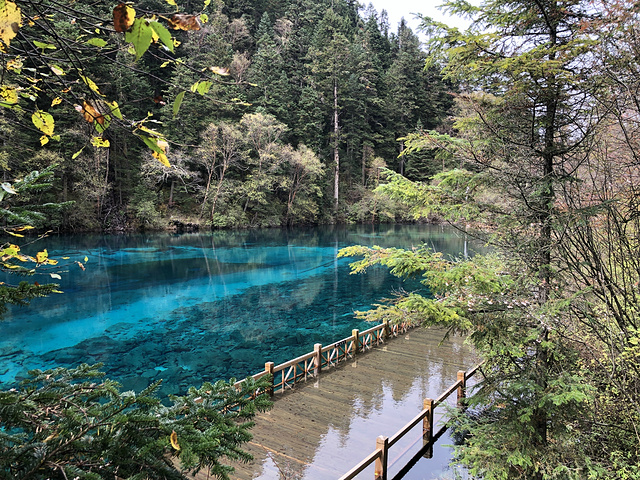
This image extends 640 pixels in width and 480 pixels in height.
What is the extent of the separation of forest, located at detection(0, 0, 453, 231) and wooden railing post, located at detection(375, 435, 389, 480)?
16.2 meters

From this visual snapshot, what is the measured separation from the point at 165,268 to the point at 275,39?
36749 mm

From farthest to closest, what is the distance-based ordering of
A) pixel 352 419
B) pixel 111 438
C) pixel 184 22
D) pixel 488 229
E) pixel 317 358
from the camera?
pixel 317 358
pixel 352 419
pixel 488 229
pixel 111 438
pixel 184 22

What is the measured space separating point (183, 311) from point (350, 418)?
9845 millimetres

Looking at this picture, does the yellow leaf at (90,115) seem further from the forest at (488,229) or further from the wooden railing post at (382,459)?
the wooden railing post at (382,459)

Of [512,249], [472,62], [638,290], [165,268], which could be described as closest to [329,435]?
[512,249]

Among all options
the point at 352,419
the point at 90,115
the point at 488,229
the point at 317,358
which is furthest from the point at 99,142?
the point at 317,358

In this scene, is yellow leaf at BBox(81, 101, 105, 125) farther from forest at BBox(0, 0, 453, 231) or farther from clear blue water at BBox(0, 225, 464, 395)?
forest at BBox(0, 0, 453, 231)

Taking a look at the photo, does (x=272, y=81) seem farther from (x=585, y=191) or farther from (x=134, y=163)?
(x=585, y=191)

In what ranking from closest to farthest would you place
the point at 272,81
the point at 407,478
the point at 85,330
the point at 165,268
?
the point at 407,478, the point at 85,330, the point at 165,268, the point at 272,81

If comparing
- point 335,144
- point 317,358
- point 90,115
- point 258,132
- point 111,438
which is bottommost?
point 317,358

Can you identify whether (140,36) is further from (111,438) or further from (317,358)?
(317,358)

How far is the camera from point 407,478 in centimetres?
591

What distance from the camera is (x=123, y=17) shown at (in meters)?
0.88

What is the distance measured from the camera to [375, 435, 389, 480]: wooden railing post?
5320 millimetres
